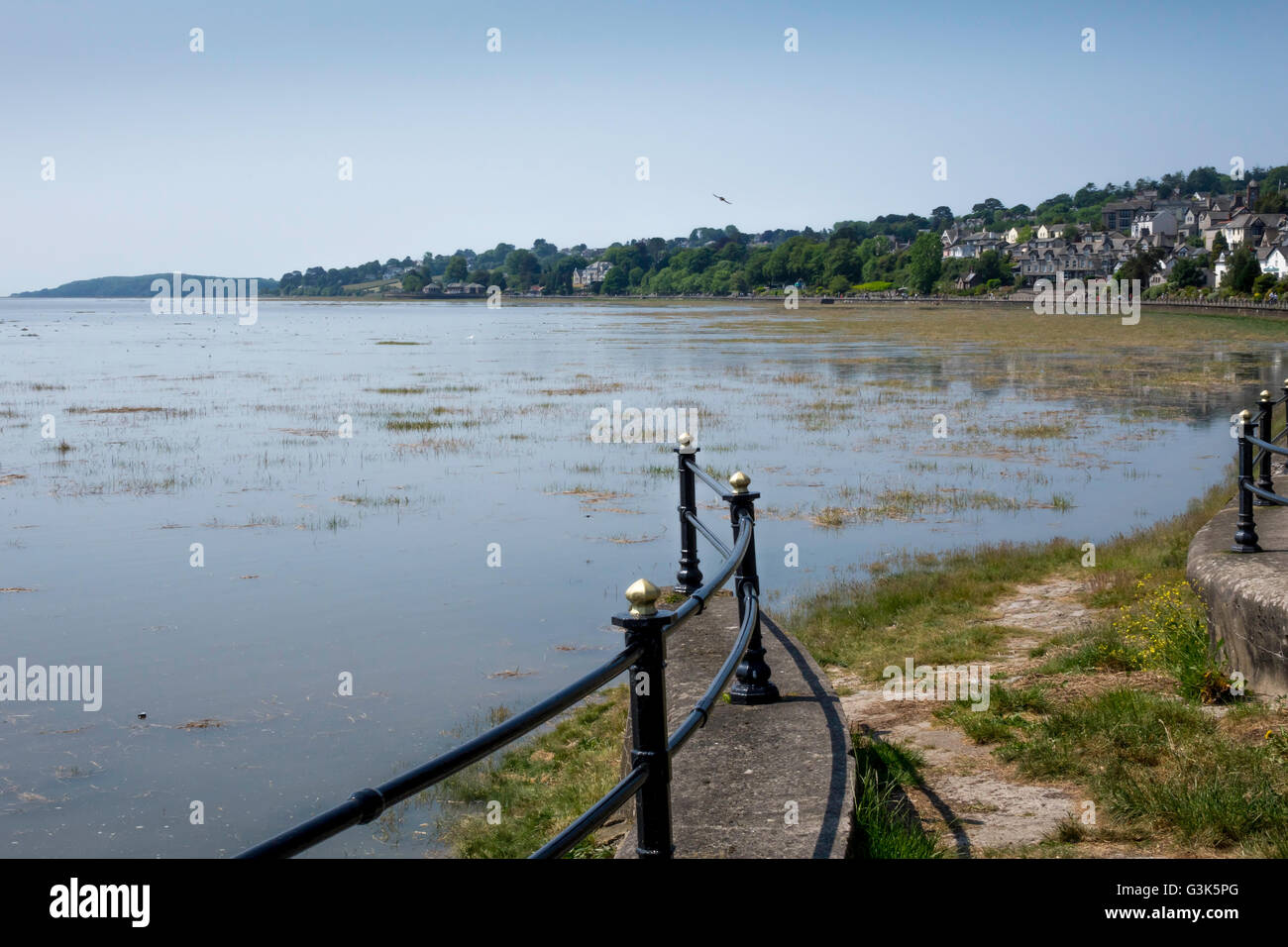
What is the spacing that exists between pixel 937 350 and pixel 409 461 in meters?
40.6

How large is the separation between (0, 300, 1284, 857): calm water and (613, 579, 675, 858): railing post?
4.99 meters

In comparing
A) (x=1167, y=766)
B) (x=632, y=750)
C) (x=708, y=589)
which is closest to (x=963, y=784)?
(x=1167, y=766)

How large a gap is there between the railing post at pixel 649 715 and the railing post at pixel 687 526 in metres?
4.54

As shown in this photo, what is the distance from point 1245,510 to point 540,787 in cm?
597

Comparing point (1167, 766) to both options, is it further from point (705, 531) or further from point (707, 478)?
point (707, 478)

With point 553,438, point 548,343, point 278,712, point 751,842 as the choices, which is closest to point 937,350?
point 548,343

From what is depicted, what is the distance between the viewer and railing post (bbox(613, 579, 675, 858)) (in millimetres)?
3412

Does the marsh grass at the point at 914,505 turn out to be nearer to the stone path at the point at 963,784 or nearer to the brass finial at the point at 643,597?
the stone path at the point at 963,784

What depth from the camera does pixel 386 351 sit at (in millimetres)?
72250

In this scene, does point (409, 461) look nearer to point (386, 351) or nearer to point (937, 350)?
point (937, 350)

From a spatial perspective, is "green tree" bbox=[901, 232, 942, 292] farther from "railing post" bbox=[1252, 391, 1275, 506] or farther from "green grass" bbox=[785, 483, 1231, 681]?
"railing post" bbox=[1252, 391, 1275, 506]

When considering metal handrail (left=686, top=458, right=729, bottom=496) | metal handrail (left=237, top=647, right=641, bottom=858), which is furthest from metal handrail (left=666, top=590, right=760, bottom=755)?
metal handrail (left=686, top=458, right=729, bottom=496)

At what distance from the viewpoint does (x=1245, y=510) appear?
938 centimetres

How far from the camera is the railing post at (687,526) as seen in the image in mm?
8352
